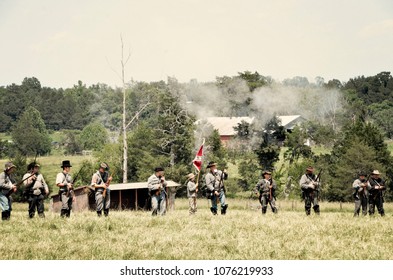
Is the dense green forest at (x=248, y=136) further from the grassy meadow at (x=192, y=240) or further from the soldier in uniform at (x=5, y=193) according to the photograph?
the grassy meadow at (x=192, y=240)

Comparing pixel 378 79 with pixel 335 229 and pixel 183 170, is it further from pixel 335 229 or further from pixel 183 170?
pixel 335 229

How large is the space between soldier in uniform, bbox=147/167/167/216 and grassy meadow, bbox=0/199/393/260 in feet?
11.4

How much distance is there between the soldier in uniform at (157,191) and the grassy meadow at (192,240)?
3479 mm

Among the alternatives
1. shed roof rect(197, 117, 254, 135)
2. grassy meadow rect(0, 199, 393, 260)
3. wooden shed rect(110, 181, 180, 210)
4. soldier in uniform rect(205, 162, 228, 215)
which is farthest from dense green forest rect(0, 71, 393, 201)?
grassy meadow rect(0, 199, 393, 260)

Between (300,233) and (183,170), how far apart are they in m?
44.8

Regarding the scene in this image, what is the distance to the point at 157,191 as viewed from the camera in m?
20.6

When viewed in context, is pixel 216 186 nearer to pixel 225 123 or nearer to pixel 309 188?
pixel 309 188

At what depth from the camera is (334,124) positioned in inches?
3504

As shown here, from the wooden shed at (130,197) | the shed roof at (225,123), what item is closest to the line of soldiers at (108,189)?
the wooden shed at (130,197)

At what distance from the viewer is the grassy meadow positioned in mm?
11734

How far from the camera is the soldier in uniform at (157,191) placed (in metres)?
20.5

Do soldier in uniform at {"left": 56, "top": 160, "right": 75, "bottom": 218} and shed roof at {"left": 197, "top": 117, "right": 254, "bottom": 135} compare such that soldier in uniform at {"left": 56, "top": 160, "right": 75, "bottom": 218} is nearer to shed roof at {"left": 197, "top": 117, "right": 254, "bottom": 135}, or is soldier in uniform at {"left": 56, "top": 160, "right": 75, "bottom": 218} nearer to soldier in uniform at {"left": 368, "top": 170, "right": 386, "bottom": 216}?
soldier in uniform at {"left": 368, "top": 170, "right": 386, "bottom": 216}

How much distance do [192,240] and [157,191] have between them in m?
7.54

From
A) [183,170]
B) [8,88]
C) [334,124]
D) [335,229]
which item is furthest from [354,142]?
[8,88]
